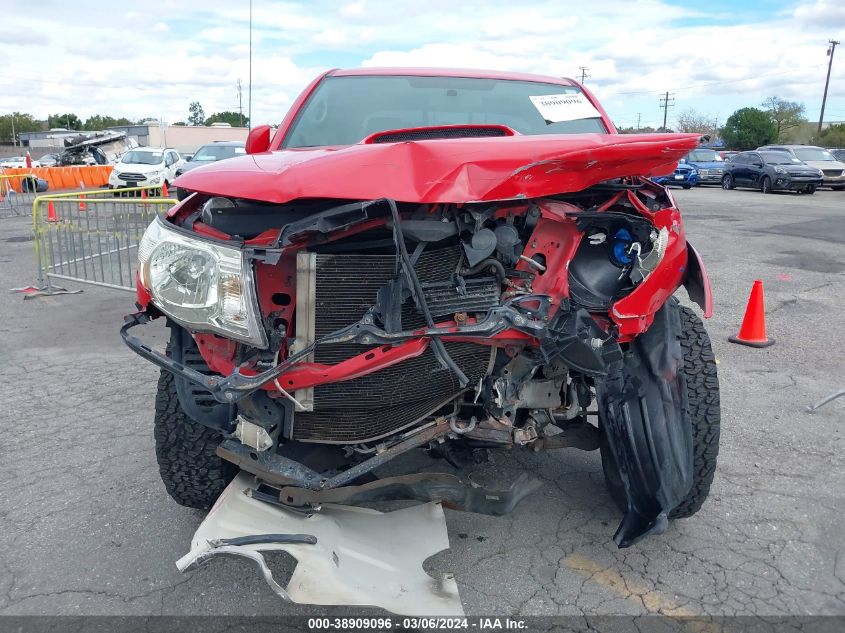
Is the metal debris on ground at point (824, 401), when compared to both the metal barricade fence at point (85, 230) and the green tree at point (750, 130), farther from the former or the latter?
the green tree at point (750, 130)

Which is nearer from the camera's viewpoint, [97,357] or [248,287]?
[248,287]

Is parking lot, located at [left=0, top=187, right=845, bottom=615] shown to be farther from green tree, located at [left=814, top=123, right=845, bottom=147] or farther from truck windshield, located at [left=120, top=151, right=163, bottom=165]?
green tree, located at [left=814, top=123, right=845, bottom=147]

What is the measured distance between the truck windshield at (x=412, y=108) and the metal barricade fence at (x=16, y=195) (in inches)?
569

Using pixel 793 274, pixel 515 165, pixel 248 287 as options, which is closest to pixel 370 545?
pixel 248 287

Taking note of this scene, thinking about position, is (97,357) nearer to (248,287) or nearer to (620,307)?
(248,287)

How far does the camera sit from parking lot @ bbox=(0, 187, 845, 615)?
2531mm

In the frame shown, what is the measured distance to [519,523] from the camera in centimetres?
304

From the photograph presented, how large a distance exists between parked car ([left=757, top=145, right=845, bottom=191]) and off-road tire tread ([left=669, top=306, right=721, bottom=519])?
23.0 m

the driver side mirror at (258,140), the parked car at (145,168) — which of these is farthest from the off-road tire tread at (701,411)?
the parked car at (145,168)

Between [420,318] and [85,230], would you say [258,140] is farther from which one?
[85,230]

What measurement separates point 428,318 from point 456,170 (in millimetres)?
459

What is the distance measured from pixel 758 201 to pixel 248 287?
20.3m

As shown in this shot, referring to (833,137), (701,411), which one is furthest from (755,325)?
(833,137)

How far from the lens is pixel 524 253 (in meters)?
2.33
